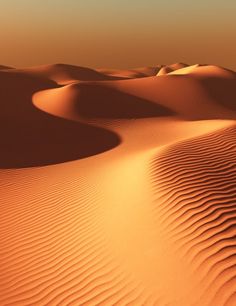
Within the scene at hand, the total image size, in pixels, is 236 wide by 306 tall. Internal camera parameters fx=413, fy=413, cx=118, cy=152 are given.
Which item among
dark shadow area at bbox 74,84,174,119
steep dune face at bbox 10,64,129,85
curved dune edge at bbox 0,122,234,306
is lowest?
curved dune edge at bbox 0,122,234,306

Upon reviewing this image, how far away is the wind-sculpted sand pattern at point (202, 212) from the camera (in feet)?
15.3

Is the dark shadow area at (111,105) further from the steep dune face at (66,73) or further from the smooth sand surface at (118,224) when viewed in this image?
the steep dune face at (66,73)

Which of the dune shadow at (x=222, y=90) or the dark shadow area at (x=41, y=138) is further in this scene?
the dune shadow at (x=222, y=90)

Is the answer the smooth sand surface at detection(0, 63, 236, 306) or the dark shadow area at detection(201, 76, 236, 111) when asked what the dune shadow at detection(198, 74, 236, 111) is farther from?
the smooth sand surface at detection(0, 63, 236, 306)

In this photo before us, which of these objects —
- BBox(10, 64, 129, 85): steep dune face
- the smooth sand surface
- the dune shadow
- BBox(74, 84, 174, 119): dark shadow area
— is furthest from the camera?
BBox(10, 64, 129, 85): steep dune face

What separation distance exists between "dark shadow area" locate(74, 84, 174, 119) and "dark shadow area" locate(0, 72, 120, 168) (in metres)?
2.66

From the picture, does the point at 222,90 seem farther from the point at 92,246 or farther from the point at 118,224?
the point at 92,246

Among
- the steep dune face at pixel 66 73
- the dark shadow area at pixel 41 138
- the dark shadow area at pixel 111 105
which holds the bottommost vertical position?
the dark shadow area at pixel 41 138

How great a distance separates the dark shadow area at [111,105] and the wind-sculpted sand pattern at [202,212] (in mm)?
12410

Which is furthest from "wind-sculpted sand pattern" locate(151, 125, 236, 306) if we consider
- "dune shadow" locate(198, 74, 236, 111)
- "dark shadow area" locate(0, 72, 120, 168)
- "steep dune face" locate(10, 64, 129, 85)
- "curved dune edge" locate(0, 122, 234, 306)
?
"steep dune face" locate(10, 64, 129, 85)

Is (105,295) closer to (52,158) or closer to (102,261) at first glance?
(102,261)

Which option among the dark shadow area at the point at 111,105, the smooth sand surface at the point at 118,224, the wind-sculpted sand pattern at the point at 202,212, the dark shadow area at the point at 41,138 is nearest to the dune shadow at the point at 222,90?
the dark shadow area at the point at 111,105

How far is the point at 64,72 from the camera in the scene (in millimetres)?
64750

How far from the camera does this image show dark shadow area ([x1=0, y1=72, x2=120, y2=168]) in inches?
508
